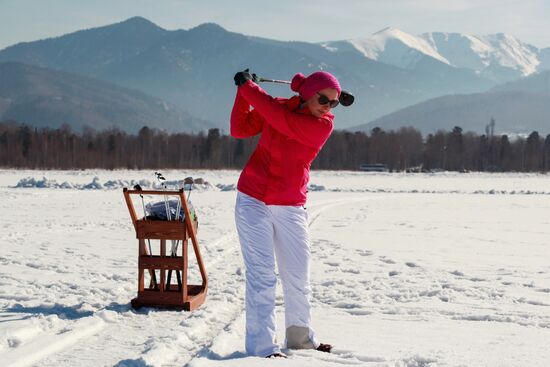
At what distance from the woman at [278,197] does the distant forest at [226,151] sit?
8826cm

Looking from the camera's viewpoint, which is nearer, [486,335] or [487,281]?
[486,335]

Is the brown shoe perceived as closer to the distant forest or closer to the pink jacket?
the pink jacket

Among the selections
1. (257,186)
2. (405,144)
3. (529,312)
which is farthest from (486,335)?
(405,144)

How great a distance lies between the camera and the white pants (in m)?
5.04

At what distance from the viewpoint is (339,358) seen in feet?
16.5

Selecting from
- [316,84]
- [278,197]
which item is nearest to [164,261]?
[278,197]

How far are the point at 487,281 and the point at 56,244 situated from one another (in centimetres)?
695

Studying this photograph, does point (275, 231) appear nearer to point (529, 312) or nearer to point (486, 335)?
point (486, 335)

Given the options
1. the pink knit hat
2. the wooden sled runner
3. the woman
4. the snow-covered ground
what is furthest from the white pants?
the wooden sled runner

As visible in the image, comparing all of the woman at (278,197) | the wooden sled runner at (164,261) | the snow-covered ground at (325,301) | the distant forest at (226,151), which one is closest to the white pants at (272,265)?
the woman at (278,197)

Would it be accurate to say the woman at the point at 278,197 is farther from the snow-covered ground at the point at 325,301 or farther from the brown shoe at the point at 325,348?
the snow-covered ground at the point at 325,301

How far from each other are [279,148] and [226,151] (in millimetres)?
104432

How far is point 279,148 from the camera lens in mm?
5078

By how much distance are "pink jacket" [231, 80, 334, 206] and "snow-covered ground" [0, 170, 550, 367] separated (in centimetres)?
119
